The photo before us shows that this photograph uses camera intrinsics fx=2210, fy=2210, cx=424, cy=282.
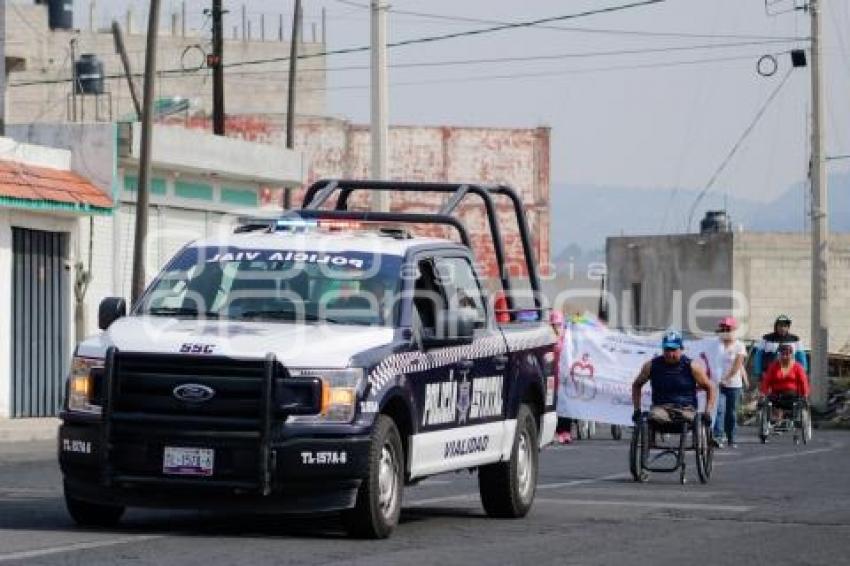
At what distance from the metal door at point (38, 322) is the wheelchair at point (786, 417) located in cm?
1207

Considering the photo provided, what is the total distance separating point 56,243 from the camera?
37844 millimetres

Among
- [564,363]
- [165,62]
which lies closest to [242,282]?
[564,363]

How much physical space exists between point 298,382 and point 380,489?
1020 mm

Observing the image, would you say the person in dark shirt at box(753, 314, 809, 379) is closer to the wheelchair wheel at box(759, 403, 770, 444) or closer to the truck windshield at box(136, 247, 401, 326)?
the wheelchair wheel at box(759, 403, 770, 444)

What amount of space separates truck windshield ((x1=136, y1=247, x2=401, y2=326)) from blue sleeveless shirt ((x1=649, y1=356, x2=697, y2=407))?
8.31 m

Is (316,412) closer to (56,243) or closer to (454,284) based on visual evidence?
(454,284)

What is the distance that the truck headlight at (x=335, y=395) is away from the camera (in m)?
14.0

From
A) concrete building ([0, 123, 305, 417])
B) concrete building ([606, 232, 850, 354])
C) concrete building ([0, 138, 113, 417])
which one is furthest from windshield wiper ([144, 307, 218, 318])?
concrete building ([606, 232, 850, 354])

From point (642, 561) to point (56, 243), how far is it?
25.3m

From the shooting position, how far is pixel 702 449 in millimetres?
23031

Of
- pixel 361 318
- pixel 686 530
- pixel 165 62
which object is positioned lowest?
pixel 686 530

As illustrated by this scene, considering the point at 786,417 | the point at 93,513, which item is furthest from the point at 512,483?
the point at 786,417

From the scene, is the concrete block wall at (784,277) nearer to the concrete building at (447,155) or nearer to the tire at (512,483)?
the concrete building at (447,155)

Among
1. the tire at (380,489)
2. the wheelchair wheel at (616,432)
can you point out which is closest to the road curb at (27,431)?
the wheelchair wheel at (616,432)
